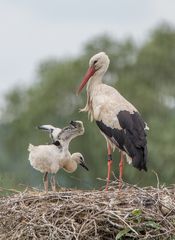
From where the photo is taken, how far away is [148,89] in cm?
3684

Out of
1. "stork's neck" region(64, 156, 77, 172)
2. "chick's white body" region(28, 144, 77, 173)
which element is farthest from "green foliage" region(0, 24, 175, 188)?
"chick's white body" region(28, 144, 77, 173)

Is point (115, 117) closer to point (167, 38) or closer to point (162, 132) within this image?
point (162, 132)

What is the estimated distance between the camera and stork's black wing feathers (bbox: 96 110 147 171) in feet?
45.0

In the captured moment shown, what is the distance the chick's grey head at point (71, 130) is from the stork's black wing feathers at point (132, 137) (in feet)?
1.24

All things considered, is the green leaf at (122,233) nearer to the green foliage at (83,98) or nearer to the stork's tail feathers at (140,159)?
the stork's tail feathers at (140,159)

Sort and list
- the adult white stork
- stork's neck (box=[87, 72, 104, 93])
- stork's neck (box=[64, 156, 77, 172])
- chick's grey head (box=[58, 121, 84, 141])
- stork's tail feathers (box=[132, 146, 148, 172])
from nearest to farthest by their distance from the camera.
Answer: stork's tail feathers (box=[132, 146, 148, 172])
the adult white stork
chick's grey head (box=[58, 121, 84, 141])
stork's neck (box=[64, 156, 77, 172])
stork's neck (box=[87, 72, 104, 93])

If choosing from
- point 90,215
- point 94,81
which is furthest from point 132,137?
point 90,215

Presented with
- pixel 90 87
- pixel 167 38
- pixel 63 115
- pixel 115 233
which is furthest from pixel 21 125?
pixel 115 233

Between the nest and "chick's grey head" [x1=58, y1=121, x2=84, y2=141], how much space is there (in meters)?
1.59

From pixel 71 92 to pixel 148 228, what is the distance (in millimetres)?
23822

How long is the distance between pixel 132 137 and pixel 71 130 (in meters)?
0.91

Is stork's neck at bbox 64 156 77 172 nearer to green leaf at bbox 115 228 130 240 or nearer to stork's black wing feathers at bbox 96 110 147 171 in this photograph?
stork's black wing feathers at bbox 96 110 147 171

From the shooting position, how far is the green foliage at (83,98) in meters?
34.6

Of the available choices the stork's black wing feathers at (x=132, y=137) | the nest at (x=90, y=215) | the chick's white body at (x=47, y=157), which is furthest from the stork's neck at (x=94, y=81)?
the nest at (x=90, y=215)
